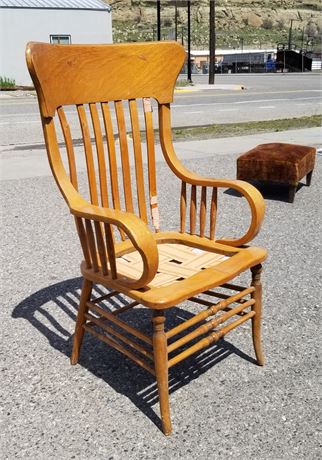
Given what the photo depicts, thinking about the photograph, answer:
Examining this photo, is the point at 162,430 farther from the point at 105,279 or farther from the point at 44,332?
the point at 44,332

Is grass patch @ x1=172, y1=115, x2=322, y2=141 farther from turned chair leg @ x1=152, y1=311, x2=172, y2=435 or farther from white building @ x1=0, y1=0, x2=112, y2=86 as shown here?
white building @ x1=0, y1=0, x2=112, y2=86

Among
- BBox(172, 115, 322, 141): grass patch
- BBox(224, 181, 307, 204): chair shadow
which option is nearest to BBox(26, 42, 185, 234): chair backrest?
BBox(224, 181, 307, 204): chair shadow

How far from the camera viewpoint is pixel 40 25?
77.9 ft

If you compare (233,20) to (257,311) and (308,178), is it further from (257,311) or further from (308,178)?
(257,311)

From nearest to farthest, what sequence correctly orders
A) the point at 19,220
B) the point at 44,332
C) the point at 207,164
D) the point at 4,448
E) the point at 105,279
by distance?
1. the point at 4,448
2. the point at 105,279
3. the point at 44,332
4. the point at 19,220
5. the point at 207,164

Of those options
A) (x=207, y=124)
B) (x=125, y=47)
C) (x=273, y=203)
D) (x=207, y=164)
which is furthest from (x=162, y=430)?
(x=207, y=124)

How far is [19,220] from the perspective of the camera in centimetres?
450

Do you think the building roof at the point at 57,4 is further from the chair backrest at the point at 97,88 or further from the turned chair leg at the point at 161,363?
the turned chair leg at the point at 161,363

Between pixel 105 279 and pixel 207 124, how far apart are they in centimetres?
929

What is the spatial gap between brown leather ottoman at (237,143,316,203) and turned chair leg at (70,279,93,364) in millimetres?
3048

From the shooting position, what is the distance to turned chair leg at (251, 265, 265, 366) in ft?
7.21

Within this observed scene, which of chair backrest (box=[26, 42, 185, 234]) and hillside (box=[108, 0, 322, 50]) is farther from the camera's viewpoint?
hillside (box=[108, 0, 322, 50])

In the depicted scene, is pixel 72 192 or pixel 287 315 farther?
pixel 287 315

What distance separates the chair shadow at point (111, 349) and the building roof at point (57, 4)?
23.1 meters
